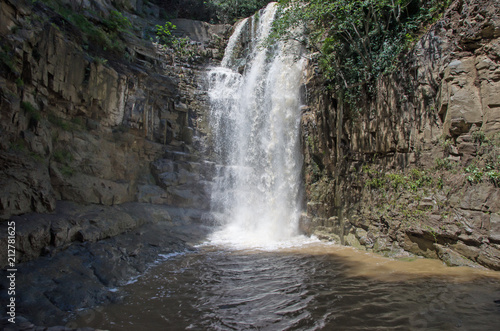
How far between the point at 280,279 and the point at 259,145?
9.48 meters

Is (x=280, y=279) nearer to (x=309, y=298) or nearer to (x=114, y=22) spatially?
(x=309, y=298)

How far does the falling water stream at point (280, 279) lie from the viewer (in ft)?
14.8

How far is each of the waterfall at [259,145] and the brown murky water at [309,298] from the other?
437 cm

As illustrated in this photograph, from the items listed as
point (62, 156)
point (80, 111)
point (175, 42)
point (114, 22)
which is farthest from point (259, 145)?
point (175, 42)

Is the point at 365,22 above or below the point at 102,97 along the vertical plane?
above

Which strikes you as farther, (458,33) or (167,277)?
(458,33)

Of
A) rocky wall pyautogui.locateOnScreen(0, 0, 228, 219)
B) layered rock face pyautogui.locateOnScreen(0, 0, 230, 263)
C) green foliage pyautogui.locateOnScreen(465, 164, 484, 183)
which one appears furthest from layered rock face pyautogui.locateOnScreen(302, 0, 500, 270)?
rocky wall pyautogui.locateOnScreen(0, 0, 228, 219)

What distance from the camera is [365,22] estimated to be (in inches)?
417

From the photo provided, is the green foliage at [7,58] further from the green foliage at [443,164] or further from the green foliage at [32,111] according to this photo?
the green foliage at [443,164]

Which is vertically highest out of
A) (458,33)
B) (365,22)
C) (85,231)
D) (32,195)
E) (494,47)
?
(365,22)

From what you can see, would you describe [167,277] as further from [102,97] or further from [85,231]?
[102,97]

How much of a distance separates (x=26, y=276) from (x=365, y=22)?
482 inches

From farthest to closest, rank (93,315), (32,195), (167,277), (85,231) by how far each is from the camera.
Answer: (85,231)
(32,195)
(167,277)
(93,315)

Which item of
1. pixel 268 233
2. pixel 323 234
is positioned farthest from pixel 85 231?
pixel 323 234
